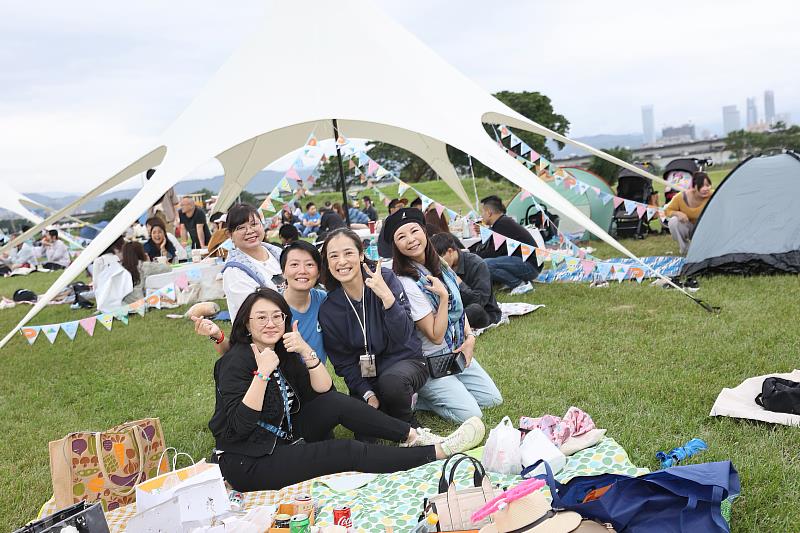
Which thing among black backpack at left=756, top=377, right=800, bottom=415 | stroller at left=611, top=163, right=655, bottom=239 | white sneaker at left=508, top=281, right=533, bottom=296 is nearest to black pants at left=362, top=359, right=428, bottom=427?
black backpack at left=756, top=377, right=800, bottom=415

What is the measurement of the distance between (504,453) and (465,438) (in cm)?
40

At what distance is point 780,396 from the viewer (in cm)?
327

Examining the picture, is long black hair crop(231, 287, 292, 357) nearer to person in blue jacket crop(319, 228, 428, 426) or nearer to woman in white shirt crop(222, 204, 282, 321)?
person in blue jacket crop(319, 228, 428, 426)

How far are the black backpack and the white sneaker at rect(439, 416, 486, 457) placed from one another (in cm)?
147

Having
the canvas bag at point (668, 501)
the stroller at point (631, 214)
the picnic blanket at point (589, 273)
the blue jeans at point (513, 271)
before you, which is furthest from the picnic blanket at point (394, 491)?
the stroller at point (631, 214)

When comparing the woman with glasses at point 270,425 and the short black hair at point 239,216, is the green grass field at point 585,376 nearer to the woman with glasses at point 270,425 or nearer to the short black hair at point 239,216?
the woman with glasses at point 270,425

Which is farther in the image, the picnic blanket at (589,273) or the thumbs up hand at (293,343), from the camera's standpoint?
the picnic blanket at (589,273)

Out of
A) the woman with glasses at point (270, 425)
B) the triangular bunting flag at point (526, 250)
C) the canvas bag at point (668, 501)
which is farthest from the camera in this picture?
the triangular bunting flag at point (526, 250)

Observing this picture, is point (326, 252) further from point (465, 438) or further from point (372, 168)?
point (372, 168)

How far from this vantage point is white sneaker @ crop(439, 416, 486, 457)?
127 inches

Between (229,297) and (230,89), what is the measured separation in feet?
8.49

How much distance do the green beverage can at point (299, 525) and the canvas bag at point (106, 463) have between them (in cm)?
84

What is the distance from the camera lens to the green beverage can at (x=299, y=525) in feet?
7.89

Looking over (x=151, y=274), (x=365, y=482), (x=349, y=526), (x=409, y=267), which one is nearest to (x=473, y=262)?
(x=409, y=267)
